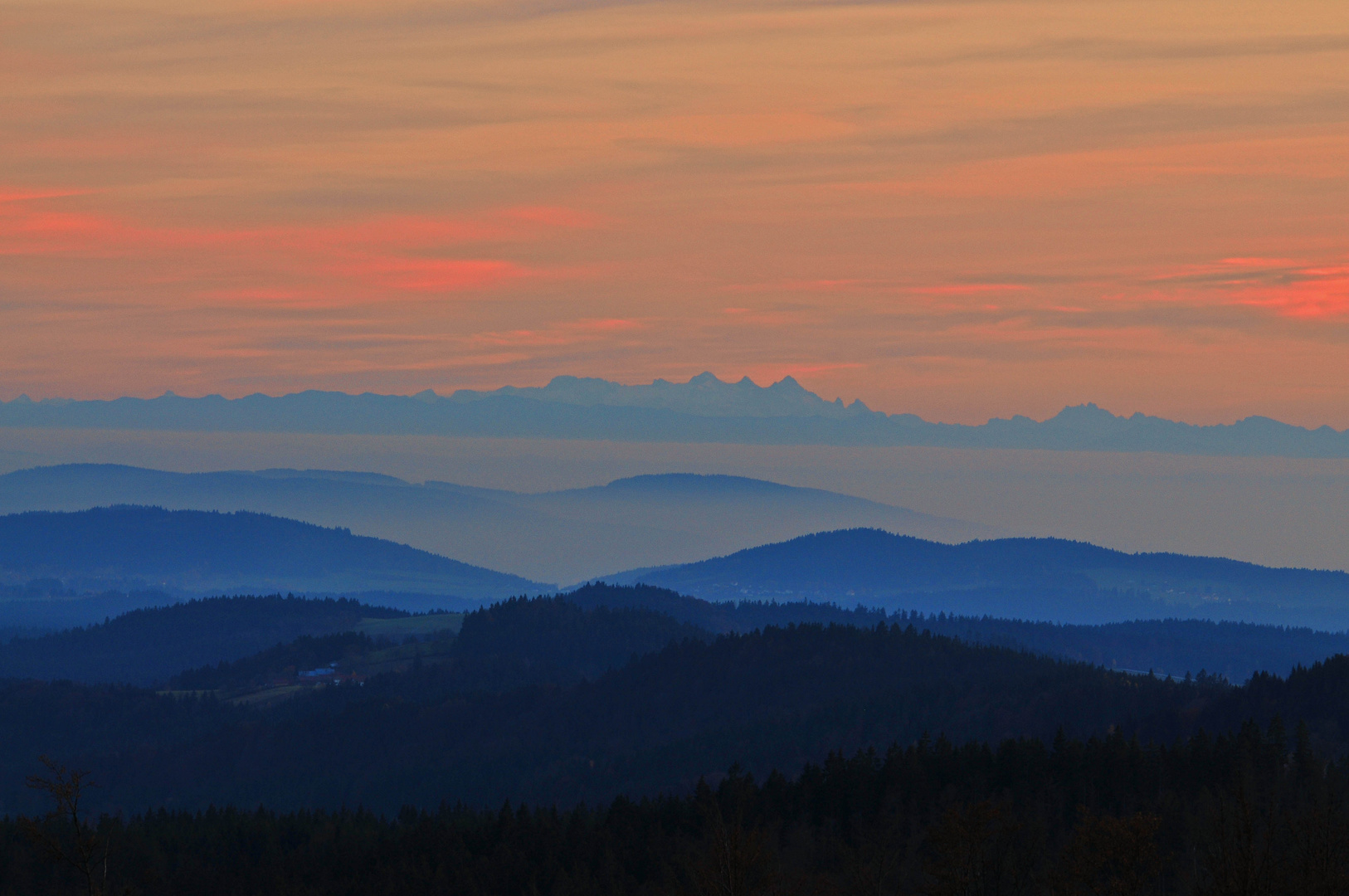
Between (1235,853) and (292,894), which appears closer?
(1235,853)

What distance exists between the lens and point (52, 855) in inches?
2117

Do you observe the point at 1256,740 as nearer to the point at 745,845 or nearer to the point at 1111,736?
the point at 1111,736

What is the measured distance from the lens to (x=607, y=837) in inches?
7840

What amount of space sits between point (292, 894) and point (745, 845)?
148 m

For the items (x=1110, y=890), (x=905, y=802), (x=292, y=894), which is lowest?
(x=292, y=894)

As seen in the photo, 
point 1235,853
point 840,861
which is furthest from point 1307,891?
point 840,861

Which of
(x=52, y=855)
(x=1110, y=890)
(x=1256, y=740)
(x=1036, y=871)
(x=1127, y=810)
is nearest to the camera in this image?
(x=52, y=855)

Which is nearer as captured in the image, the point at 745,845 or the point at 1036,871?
the point at 745,845

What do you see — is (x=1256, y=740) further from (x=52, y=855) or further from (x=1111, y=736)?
(x=52, y=855)

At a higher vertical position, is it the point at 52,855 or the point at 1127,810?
the point at 52,855

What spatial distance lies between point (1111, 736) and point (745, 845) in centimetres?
14735

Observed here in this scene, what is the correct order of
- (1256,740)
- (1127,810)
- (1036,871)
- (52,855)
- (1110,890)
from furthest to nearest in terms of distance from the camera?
(1256,740) → (1127,810) → (1036,871) → (1110,890) → (52,855)

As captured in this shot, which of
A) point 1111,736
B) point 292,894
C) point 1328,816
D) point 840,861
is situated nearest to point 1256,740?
point 1111,736

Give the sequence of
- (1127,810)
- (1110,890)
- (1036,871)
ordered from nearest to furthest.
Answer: (1110,890), (1036,871), (1127,810)
